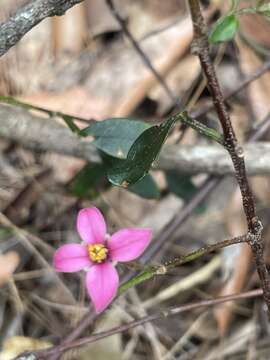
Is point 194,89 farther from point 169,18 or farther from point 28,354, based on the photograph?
point 28,354

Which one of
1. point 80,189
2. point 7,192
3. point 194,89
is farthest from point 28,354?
point 194,89

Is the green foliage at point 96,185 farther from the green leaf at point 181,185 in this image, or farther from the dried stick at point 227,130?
the dried stick at point 227,130

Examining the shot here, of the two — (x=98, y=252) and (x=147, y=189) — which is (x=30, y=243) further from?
(x=98, y=252)

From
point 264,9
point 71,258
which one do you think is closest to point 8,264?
point 71,258

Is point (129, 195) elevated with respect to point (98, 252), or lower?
elevated

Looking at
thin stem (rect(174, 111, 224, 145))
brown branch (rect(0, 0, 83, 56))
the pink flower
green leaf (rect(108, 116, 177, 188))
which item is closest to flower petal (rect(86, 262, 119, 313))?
the pink flower

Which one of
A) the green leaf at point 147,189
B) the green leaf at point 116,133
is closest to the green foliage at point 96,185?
the green leaf at point 147,189
